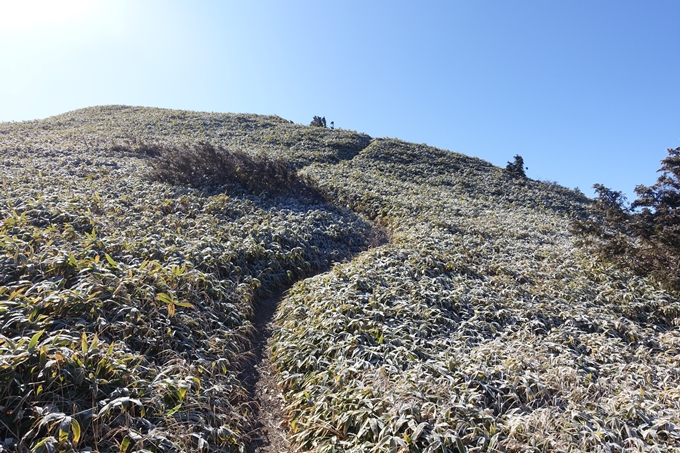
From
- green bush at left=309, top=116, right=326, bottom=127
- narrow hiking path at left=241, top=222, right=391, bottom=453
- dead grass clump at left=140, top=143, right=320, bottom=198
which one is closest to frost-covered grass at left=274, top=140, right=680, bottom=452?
narrow hiking path at left=241, top=222, right=391, bottom=453

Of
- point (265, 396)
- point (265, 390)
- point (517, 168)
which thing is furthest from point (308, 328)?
point (517, 168)

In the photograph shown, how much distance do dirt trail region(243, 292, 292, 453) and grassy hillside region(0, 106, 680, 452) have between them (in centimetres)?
19

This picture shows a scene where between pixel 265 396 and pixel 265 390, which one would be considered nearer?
pixel 265 396

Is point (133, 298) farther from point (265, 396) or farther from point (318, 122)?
point (318, 122)

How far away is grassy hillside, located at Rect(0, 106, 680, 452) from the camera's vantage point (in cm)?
459

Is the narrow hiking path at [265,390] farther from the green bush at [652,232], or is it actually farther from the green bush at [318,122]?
the green bush at [318,122]

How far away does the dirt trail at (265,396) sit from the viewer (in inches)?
209

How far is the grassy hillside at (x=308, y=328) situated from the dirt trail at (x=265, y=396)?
0.61 feet

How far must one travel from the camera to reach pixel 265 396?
20.9 feet

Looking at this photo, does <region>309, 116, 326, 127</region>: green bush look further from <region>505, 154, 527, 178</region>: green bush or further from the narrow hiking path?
the narrow hiking path

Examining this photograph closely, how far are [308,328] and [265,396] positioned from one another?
5.60ft

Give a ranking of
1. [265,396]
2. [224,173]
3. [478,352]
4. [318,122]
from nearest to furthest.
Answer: [265,396] < [478,352] < [224,173] < [318,122]

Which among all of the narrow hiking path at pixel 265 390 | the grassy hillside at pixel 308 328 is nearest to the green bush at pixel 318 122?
the grassy hillside at pixel 308 328

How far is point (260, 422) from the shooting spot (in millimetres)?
5727
